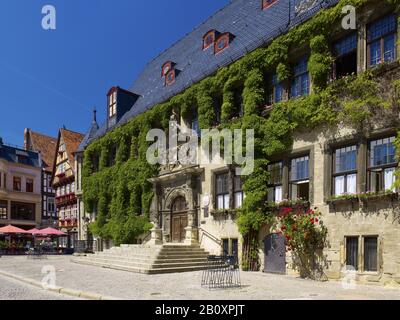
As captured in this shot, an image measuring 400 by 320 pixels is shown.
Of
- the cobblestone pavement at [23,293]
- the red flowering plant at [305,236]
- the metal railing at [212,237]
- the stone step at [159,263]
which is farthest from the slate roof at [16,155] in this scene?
the red flowering plant at [305,236]

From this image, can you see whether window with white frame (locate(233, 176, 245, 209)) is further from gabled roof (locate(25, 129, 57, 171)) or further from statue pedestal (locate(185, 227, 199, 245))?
gabled roof (locate(25, 129, 57, 171))

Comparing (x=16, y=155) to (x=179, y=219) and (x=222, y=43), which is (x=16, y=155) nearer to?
(x=179, y=219)

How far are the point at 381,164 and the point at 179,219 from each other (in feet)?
38.9

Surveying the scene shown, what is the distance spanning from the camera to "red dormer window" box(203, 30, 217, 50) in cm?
2386

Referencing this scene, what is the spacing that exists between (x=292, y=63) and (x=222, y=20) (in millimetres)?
10572

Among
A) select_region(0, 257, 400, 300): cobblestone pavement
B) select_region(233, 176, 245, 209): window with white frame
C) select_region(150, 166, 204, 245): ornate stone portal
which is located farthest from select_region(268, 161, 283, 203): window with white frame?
select_region(150, 166, 204, 245): ornate stone portal

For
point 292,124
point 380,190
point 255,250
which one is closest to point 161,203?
point 255,250

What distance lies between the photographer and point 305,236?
14039mm

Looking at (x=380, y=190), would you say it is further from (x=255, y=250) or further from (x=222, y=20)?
(x=222, y=20)

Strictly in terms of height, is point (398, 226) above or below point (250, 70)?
below

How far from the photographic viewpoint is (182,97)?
859 inches

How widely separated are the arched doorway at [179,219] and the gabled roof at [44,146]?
1436 inches

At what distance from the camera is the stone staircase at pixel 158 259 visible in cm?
1673

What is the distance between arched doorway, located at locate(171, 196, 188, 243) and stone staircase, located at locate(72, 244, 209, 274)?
243 cm
